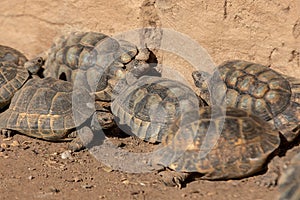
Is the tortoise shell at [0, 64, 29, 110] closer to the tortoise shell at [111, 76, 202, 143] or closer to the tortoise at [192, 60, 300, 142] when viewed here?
the tortoise shell at [111, 76, 202, 143]

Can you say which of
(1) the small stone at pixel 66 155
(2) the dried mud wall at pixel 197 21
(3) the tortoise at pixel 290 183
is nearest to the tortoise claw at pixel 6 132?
(1) the small stone at pixel 66 155

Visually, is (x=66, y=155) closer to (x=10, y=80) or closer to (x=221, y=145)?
(x=10, y=80)

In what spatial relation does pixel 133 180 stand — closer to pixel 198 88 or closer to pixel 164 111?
pixel 164 111

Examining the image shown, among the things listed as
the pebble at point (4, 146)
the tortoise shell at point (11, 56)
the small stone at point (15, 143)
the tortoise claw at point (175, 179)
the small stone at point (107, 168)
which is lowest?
the pebble at point (4, 146)

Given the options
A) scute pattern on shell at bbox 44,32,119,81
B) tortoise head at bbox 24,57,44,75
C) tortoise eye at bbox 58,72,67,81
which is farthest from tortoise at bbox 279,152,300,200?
tortoise head at bbox 24,57,44,75

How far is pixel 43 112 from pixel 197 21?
2.55 meters

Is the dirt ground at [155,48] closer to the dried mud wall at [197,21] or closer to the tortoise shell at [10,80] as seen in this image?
the dried mud wall at [197,21]

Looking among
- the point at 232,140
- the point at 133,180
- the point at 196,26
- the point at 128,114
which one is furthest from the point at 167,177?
the point at 196,26

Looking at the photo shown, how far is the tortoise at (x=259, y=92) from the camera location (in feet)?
21.6

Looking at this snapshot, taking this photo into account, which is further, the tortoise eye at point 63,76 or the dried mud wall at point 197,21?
the tortoise eye at point 63,76

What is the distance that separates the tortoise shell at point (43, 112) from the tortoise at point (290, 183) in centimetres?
312

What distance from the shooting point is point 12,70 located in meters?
8.26

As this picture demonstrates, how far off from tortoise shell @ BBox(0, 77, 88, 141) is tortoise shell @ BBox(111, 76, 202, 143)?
75cm

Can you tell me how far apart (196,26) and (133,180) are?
251cm
